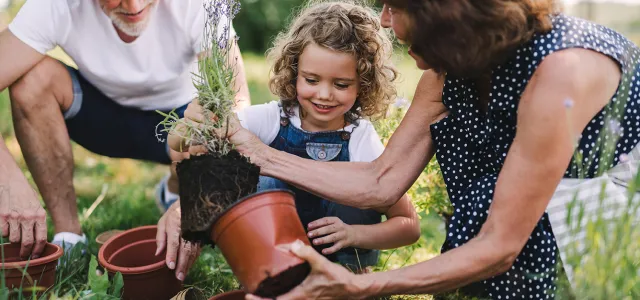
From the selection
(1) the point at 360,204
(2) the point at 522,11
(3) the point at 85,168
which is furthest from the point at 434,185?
(3) the point at 85,168

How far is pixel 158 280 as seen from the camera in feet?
7.93

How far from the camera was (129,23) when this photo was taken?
2982 mm

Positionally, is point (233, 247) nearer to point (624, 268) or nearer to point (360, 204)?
point (360, 204)

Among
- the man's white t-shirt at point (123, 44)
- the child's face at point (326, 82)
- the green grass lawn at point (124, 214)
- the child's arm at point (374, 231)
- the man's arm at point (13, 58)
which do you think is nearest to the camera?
the child's arm at point (374, 231)

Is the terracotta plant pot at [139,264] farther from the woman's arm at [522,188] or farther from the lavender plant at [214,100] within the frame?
the woman's arm at [522,188]

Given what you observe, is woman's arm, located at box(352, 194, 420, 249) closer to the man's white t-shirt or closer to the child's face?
the child's face

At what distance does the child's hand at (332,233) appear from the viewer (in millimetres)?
2391

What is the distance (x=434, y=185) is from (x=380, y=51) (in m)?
0.64

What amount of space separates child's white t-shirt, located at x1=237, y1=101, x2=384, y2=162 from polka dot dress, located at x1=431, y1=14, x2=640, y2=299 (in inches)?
16.5

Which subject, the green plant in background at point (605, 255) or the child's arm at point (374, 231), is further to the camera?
the child's arm at point (374, 231)

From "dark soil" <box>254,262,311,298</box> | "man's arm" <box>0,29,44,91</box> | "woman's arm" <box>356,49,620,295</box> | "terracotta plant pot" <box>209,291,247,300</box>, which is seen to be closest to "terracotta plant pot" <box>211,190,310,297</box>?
"dark soil" <box>254,262,311,298</box>

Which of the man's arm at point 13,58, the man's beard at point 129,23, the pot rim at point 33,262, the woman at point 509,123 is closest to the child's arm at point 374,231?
the woman at point 509,123

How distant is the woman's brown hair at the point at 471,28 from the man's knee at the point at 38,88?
1.79 meters

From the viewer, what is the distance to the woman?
181 centimetres
